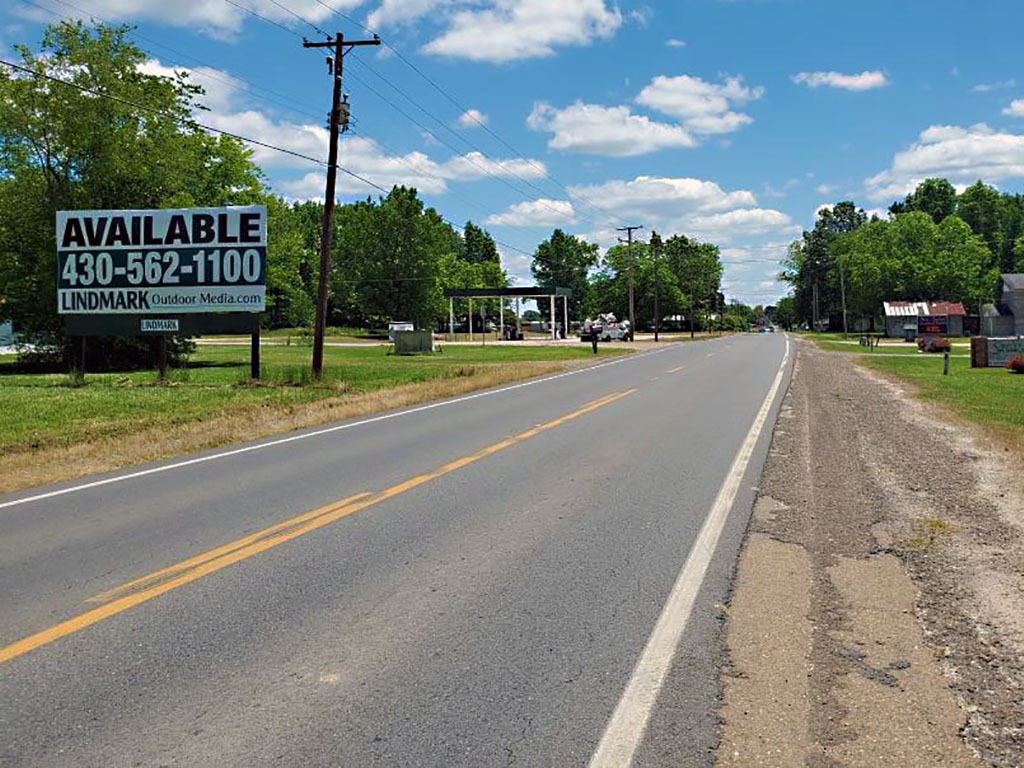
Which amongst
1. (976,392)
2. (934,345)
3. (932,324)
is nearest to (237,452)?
(976,392)

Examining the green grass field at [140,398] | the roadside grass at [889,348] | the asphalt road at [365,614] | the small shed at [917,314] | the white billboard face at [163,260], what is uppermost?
the small shed at [917,314]

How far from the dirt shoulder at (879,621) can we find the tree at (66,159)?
1241 inches

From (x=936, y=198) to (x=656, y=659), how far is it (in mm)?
158419

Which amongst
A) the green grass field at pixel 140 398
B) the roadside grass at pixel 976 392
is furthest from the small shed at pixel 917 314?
the green grass field at pixel 140 398

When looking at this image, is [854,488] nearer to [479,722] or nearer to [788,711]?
[788,711]

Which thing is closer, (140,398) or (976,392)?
(140,398)

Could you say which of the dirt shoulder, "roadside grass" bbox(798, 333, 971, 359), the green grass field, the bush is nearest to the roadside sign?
"roadside grass" bbox(798, 333, 971, 359)

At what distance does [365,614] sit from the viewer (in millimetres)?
5234

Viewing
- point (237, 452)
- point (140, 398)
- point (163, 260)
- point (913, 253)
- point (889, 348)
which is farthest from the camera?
point (913, 253)

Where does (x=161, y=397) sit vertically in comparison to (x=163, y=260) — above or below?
below

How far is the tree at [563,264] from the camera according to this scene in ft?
545

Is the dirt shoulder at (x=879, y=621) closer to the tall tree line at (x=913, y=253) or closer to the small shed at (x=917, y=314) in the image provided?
the small shed at (x=917, y=314)

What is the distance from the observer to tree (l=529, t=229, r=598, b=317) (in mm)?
166250

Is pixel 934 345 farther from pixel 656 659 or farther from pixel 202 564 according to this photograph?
pixel 656 659
